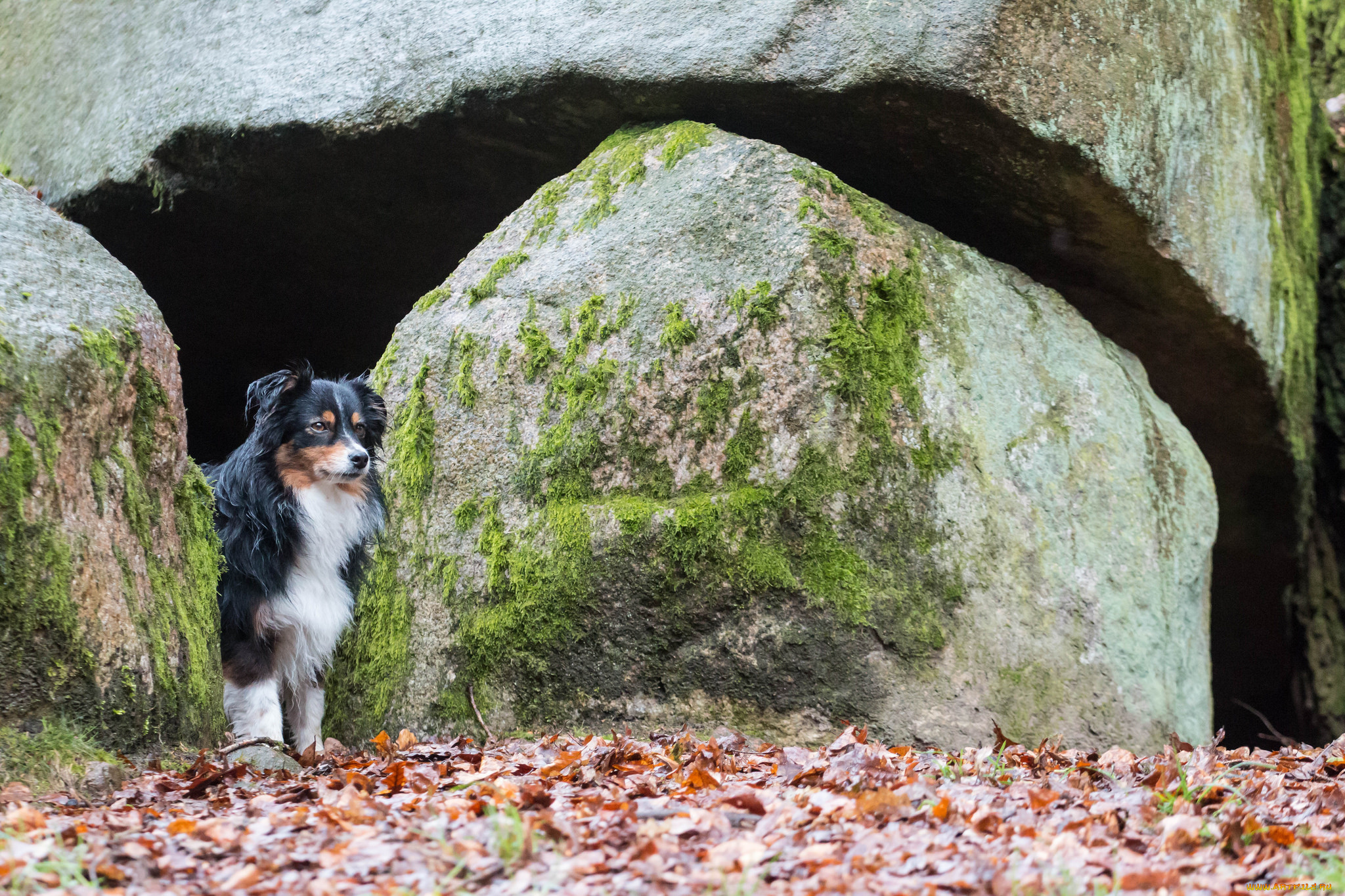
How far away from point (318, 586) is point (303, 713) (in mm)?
624

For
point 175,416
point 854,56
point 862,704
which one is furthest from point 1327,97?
point 175,416

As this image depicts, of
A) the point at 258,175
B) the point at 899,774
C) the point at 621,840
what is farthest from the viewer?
the point at 258,175

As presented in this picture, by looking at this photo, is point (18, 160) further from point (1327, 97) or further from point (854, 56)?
point (1327, 97)

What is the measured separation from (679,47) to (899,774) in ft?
12.1

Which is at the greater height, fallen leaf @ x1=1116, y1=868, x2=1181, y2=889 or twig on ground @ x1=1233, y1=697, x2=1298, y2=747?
fallen leaf @ x1=1116, y1=868, x2=1181, y2=889

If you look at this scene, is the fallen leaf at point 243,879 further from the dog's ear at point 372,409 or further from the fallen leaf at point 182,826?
the dog's ear at point 372,409

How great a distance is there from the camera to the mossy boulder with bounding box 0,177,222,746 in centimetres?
353

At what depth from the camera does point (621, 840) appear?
8.92ft

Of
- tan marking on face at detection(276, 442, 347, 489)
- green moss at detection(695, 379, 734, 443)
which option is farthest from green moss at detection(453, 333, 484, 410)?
green moss at detection(695, 379, 734, 443)

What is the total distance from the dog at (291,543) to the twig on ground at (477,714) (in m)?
0.75

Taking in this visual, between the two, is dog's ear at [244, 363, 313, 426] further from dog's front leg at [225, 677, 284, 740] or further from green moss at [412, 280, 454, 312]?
dog's front leg at [225, 677, 284, 740]

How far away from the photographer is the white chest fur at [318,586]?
4922 mm

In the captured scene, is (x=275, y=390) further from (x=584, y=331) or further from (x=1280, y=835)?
Result: (x=1280, y=835)

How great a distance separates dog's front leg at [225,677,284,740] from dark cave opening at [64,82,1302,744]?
3017 mm
